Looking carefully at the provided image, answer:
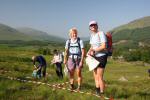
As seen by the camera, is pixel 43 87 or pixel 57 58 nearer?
pixel 43 87

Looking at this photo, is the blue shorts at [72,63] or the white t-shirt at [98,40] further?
the blue shorts at [72,63]

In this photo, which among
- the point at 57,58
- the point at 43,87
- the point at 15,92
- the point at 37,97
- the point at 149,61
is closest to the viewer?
the point at 37,97

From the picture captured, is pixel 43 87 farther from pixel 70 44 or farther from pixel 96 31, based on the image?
pixel 96 31

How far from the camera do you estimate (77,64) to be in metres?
12.7

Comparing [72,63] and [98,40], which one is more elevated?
[98,40]

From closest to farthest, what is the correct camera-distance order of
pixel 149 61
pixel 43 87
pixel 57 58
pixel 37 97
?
pixel 37 97 → pixel 43 87 → pixel 57 58 → pixel 149 61

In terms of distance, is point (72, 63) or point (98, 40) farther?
point (72, 63)

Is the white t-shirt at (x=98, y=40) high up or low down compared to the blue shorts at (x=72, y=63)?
up

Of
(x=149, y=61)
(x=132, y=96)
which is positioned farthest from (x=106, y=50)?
(x=149, y=61)

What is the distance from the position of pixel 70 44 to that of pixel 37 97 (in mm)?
2970

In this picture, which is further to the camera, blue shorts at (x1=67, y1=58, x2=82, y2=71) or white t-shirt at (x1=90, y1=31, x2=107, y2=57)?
blue shorts at (x1=67, y1=58, x2=82, y2=71)

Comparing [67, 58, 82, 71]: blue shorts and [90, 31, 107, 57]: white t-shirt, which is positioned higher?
[90, 31, 107, 57]: white t-shirt

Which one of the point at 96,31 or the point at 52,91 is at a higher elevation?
the point at 96,31

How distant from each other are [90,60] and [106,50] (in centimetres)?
70
